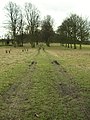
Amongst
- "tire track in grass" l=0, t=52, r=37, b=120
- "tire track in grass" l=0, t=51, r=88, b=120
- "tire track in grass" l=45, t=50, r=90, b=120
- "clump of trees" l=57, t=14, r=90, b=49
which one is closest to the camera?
"tire track in grass" l=0, t=51, r=88, b=120

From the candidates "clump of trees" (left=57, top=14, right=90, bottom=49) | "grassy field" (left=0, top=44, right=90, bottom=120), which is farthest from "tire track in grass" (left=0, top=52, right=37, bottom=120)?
"clump of trees" (left=57, top=14, right=90, bottom=49)

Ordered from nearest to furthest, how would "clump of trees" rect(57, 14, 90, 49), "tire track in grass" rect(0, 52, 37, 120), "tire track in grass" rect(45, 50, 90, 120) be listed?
1. "tire track in grass" rect(0, 52, 37, 120)
2. "tire track in grass" rect(45, 50, 90, 120)
3. "clump of trees" rect(57, 14, 90, 49)

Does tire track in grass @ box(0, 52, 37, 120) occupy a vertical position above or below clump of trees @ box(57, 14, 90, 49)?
below

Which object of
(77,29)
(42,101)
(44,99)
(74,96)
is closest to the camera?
(42,101)

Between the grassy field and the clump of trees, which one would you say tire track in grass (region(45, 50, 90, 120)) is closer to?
the grassy field

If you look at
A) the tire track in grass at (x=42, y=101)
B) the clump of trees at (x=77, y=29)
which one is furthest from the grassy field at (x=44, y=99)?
the clump of trees at (x=77, y=29)

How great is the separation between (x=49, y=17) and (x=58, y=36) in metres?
16.0

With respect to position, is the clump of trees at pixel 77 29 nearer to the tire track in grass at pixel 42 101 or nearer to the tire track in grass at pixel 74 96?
the tire track in grass at pixel 74 96

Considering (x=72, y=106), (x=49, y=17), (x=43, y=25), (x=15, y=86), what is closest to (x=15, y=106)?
(x=72, y=106)

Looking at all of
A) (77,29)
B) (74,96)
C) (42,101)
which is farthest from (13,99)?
(77,29)

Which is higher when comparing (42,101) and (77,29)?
(77,29)

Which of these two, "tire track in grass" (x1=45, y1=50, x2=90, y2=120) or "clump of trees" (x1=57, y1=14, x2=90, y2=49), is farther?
"clump of trees" (x1=57, y1=14, x2=90, y2=49)

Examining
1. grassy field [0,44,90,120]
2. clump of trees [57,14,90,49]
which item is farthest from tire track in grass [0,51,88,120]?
clump of trees [57,14,90,49]

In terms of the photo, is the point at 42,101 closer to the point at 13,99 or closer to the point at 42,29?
the point at 13,99
